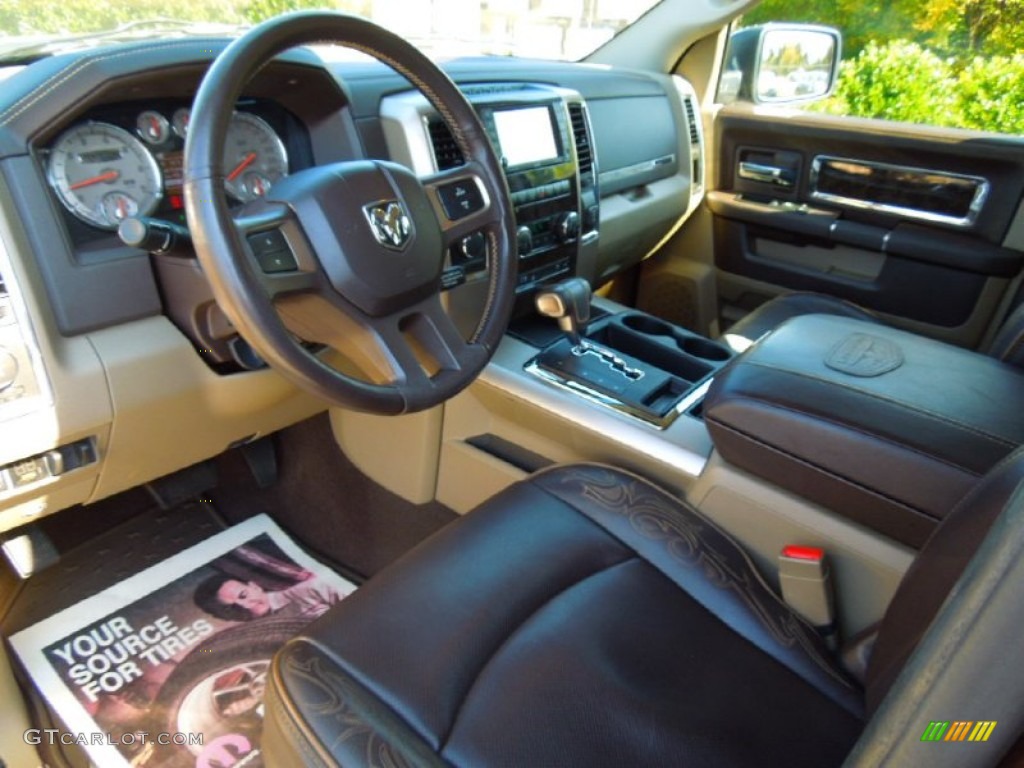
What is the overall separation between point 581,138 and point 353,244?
0.88 metres

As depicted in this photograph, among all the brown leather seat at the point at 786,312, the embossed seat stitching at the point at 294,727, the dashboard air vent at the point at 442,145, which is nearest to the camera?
the embossed seat stitching at the point at 294,727

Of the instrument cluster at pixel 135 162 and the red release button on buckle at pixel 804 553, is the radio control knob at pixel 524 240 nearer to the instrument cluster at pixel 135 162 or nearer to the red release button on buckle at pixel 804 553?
the instrument cluster at pixel 135 162

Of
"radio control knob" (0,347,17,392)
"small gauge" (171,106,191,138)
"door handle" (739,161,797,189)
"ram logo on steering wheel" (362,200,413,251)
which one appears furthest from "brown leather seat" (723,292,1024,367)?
"radio control knob" (0,347,17,392)

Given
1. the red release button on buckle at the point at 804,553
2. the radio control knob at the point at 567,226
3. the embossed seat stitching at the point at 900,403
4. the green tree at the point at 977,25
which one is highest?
the green tree at the point at 977,25

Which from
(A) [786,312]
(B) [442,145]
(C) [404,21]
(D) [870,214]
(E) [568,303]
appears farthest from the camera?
(D) [870,214]

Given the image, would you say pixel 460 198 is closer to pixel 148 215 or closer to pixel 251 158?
pixel 251 158

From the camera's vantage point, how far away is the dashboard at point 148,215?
3.29ft

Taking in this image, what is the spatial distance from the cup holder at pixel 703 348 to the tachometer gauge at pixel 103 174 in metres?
1.06

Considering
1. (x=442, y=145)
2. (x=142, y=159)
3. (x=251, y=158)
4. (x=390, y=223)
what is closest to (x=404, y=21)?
(x=442, y=145)

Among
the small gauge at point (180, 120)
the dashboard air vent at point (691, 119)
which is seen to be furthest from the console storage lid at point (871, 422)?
the dashboard air vent at point (691, 119)

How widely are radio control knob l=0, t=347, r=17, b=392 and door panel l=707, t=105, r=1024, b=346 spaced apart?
189 cm

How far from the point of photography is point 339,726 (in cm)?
83

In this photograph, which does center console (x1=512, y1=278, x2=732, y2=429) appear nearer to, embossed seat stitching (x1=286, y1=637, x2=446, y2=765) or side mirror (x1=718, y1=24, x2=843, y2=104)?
embossed seat stitching (x1=286, y1=637, x2=446, y2=765)

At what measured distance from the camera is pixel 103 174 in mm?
1084
